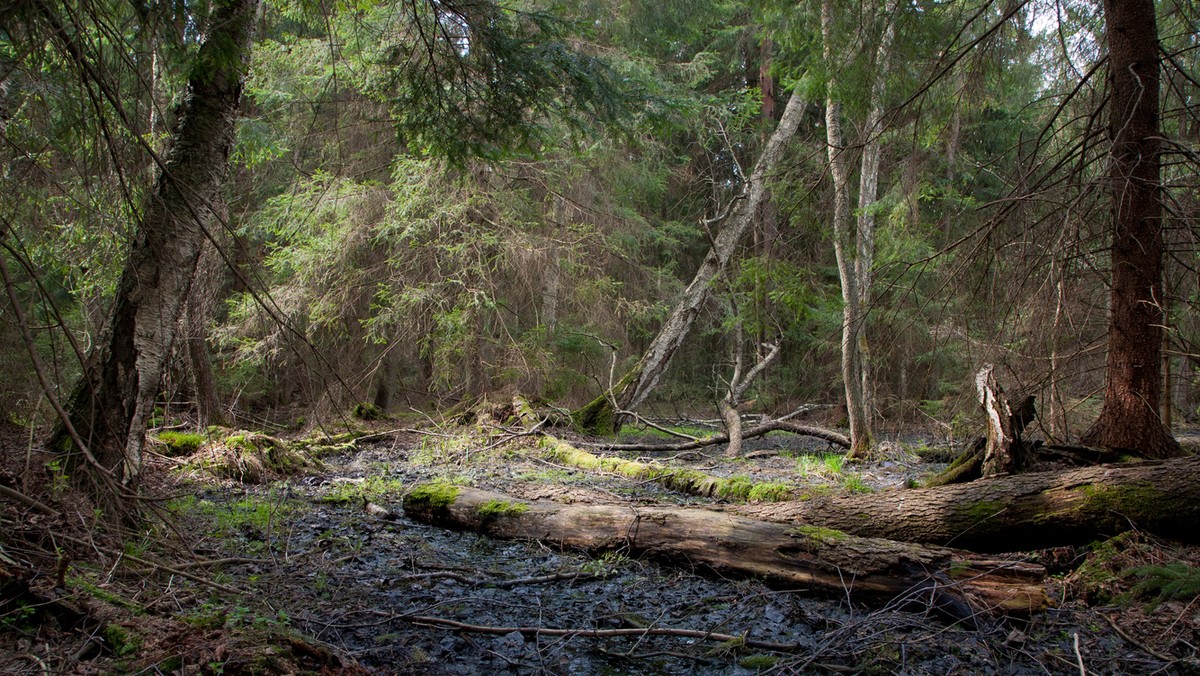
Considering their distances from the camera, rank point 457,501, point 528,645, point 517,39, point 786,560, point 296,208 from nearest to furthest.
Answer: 1. point 528,645
2. point 786,560
3. point 517,39
4. point 457,501
5. point 296,208

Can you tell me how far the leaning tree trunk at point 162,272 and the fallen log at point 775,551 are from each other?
7.43ft

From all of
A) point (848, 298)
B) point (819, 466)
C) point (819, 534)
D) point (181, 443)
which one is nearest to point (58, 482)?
point (181, 443)

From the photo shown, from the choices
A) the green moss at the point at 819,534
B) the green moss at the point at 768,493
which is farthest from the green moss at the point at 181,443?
the green moss at the point at 819,534

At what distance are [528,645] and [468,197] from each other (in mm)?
9433

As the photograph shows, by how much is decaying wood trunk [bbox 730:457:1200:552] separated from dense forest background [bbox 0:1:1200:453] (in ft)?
2.97

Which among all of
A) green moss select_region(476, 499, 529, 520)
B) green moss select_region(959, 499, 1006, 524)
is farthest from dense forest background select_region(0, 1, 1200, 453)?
green moss select_region(476, 499, 529, 520)

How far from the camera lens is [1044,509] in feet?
12.8

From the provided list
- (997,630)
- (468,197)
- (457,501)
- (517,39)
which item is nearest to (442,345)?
(468,197)

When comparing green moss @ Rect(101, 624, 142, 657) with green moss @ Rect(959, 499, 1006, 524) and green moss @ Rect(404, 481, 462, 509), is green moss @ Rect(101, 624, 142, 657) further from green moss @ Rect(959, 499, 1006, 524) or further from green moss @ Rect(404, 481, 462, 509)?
green moss @ Rect(959, 499, 1006, 524)

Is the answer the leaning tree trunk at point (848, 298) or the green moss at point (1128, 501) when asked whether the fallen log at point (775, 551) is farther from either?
the leaning tree trunk at point (848, 298)

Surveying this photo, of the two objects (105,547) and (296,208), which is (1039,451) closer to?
(105,547)

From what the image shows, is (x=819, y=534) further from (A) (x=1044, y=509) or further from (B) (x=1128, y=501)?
(B) (x=1128, y=501)

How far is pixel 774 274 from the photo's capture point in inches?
254

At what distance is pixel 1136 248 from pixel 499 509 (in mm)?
4752
